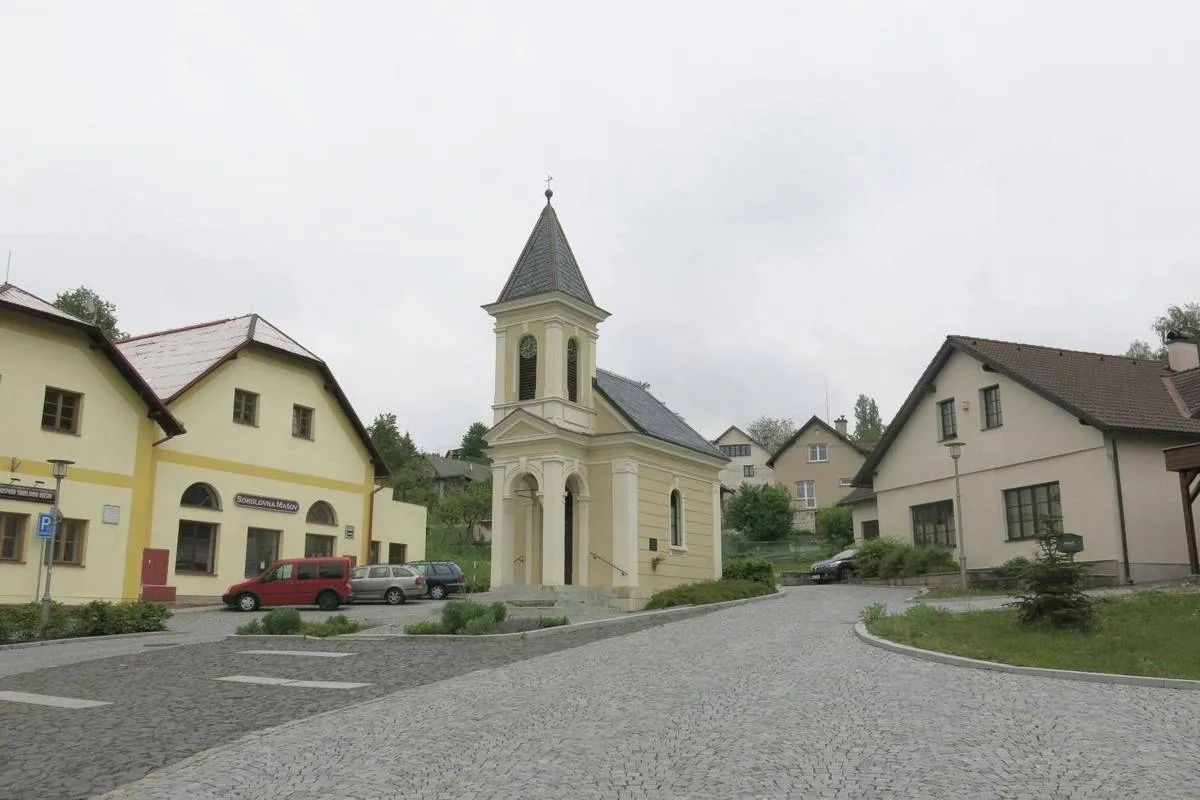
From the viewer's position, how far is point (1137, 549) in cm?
2675

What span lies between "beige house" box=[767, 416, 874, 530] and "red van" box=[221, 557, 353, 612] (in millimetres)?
43778

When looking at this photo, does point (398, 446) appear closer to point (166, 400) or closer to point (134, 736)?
point (166, 400)

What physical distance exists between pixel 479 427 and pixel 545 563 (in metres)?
89.4

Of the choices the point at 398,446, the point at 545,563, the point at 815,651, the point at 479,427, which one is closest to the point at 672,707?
the point at 815,651

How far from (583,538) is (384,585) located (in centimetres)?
720

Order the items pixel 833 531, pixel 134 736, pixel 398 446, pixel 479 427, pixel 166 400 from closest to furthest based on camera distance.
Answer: pixel 134 736, pixel 166 400, pixel 833 531, pixel 398 446, pixel 479 427

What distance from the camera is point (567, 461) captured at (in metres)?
29.2

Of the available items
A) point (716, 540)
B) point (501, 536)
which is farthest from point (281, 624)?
point (716, 540)

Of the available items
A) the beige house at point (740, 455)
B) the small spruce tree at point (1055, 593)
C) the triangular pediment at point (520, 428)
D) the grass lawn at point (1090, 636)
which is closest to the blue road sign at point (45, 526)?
the triangular pediment at point (520, 428)

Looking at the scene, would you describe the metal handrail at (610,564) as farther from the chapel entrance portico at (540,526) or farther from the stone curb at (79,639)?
the stone curb at (79,639)

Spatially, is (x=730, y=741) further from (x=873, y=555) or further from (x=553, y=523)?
(x=873, y=555)

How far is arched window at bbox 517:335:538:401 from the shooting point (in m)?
30.5

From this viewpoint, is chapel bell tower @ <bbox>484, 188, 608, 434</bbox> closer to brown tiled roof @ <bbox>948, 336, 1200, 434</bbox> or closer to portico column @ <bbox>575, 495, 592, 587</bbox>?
portico column @ <bbox>575, 495, 592, 587</bbox>

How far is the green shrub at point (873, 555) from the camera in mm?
34219
